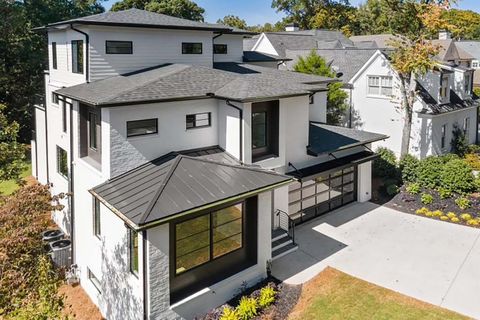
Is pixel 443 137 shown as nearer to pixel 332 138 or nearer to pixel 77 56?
pixel 332 138

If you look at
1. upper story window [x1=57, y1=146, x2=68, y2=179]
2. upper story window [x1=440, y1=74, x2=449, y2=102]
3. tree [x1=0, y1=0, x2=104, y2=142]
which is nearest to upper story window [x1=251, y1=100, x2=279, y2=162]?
upper story window [x1=57, y1=146, x2=68, y2=179]

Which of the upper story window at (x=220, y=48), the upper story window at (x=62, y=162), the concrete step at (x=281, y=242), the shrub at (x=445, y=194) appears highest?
the upper story window at (x=220, y=48)

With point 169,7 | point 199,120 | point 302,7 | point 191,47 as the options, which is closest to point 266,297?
point 199,120

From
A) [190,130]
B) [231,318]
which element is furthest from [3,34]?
[231,318]

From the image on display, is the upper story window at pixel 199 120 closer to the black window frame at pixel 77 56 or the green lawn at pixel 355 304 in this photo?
the black window frame at pixel 77 56

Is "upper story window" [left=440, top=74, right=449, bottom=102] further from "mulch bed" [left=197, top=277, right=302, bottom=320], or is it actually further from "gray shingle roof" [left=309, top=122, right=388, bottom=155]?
"mulch bed" [left=197, top=277, right=302, bottom=320]

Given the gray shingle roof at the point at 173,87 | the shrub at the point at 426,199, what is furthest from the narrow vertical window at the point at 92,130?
the shrub at the point at 426,199

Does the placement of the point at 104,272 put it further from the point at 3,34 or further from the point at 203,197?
the point at 3,34
